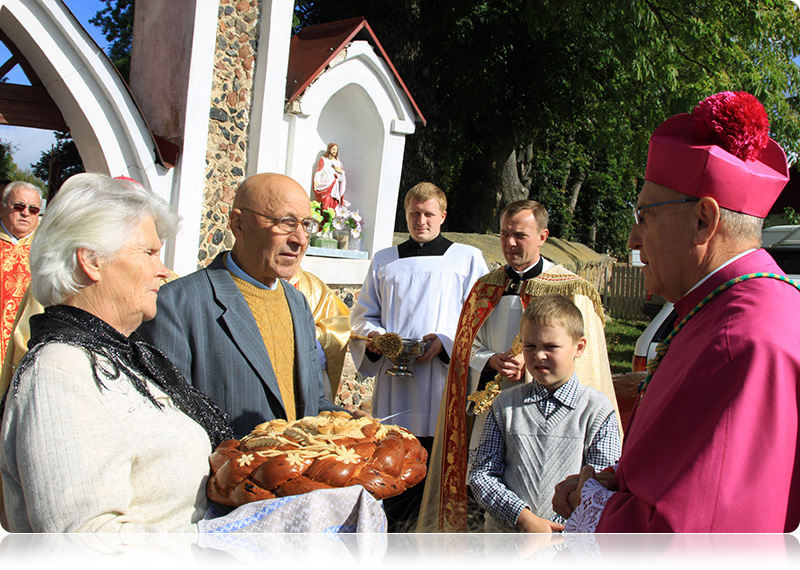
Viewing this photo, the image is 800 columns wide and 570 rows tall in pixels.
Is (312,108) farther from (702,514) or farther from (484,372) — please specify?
(702,514)

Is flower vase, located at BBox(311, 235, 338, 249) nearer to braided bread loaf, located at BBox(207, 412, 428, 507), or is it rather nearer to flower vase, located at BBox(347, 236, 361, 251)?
flower vase, located at BBox(347, 236, 361, 251)

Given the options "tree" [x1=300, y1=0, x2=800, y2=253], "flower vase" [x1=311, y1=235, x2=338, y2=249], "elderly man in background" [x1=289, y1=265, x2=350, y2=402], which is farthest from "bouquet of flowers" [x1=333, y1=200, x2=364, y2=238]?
"tree" [x1=300, y1=0, x2=800, y2=253]

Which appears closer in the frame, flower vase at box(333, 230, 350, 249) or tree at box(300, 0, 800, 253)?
flower vase at box(333, 230, 350, 249)

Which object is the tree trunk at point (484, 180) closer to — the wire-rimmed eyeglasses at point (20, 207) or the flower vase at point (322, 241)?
the flower vase at point (322, 241)

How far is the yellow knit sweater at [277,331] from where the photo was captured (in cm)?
261

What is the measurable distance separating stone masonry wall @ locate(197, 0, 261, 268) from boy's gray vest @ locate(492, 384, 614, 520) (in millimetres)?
3774

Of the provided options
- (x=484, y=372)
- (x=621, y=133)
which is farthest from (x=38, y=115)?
(x=621, y=133)

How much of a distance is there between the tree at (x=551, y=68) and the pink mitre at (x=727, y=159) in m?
8.86

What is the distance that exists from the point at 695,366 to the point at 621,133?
13.1m

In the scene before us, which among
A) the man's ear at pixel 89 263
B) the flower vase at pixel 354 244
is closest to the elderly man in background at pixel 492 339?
the man's ear at pixel 89 263

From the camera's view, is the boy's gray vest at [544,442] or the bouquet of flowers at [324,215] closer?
the boy's gray vest at [544,442]

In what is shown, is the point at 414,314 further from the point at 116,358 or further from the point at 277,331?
the point at 116,358

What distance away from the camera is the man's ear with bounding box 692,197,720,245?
1613 millimetres

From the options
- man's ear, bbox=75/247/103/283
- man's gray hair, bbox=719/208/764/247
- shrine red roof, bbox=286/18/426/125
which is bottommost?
man's ear, bbox=75/247/103/283
